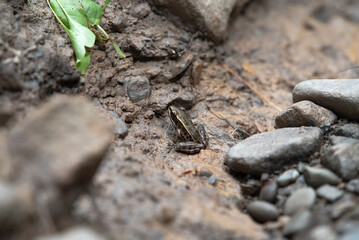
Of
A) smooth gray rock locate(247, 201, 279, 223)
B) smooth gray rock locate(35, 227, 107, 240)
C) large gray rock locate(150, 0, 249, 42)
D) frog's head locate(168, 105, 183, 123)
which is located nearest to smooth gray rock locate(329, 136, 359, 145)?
smooth gray rock locate(247, 201, 279, 223)

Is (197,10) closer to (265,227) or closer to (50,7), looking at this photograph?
(50,7)

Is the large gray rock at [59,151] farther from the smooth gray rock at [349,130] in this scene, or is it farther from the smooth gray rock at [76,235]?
the smooth gray rock at [349,130]

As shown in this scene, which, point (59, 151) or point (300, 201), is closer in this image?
point (59, 151)

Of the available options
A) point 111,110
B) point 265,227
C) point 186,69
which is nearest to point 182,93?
point 186,69

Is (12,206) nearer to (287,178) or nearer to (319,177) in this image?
(287,178)

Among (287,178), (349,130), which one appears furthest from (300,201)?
(349,130)

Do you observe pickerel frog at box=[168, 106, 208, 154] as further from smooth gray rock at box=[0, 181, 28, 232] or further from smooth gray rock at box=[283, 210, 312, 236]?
smooth gray rock at box=[0, 181, 28, 232]

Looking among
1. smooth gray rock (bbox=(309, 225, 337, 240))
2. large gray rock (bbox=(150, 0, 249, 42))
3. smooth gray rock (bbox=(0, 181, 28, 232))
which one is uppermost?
large gray rock (bbox=(150, 0, 249, 42))
